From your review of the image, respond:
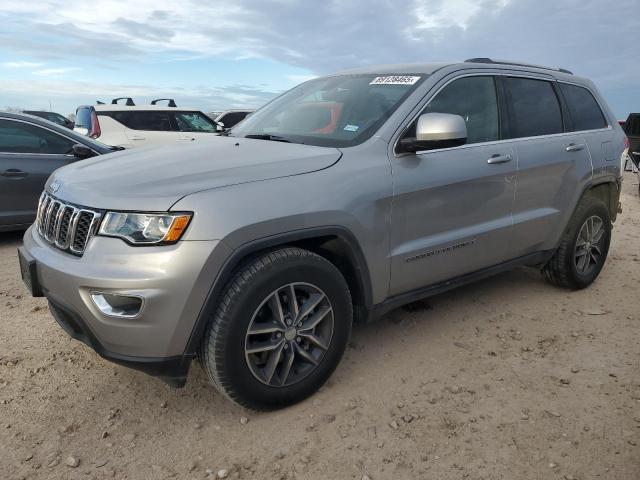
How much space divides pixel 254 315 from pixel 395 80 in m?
1.79

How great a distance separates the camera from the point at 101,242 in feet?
7.60

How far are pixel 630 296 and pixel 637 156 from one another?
754 cm

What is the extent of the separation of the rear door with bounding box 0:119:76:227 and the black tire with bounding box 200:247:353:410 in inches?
169

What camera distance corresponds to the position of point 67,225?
2.54 metres

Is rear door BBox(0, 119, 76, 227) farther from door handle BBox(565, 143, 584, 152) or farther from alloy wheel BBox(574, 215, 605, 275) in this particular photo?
alloy wheel BBox(574, 215, 605, 275)

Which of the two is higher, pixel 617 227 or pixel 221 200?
pixel 221 200

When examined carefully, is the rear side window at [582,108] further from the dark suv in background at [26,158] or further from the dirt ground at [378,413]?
the dark suv in background at [26,158]

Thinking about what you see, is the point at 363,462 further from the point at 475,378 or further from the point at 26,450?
the point at 26,450

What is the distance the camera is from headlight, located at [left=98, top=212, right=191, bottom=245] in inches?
Result: 88.8

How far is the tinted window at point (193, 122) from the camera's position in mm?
11109

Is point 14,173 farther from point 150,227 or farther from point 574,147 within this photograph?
point 574,147

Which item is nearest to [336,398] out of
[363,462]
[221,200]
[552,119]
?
[363,462]

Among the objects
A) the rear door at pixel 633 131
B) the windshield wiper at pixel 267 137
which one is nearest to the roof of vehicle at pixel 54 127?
the windshield wiper at pixel 267 137

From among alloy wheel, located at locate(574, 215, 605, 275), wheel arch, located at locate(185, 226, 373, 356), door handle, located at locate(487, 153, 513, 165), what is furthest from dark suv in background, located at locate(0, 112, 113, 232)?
alloy wheel, located at locate(574, 215, 605, 275)
